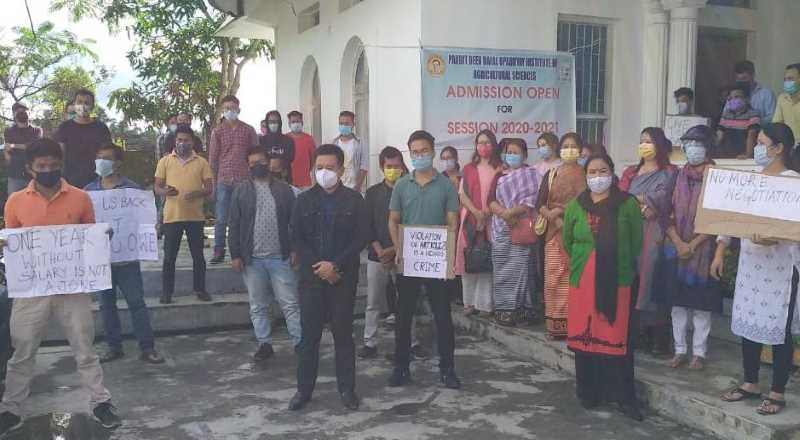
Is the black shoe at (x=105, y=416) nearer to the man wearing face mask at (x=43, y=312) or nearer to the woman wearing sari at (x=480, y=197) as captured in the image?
the man wearing face mask at (x=43, y=312)

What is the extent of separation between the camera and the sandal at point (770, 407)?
445 cm

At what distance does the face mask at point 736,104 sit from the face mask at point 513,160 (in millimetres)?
3040

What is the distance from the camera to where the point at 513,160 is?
6.68 m

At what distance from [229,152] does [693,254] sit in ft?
16.1

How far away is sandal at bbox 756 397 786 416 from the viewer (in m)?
4.45

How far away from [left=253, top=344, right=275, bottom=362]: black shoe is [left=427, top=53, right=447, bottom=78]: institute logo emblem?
137 inches

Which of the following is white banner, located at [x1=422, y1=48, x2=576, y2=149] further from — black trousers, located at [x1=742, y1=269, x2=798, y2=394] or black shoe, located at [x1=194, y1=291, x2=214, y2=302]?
black trousers, located at [x1=742, y1=269, x2=798, y2=394]

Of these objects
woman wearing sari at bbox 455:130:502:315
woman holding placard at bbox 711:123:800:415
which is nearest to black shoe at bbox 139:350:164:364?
woman wearing sari at bbox 455:130:502:315

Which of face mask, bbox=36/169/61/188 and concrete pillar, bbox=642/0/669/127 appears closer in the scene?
face mask, bbox=36/169/61/188

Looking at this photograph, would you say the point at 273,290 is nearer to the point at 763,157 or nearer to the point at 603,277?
the point at 603,277

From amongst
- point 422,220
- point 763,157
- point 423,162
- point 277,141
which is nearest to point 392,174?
point 423,162

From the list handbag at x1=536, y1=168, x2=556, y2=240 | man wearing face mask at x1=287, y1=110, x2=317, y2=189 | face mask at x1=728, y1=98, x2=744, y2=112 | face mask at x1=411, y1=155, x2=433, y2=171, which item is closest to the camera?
face mask at x1=411, y1=155, x2=433, y2=171

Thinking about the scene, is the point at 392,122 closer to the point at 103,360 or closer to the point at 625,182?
the point at 625,182

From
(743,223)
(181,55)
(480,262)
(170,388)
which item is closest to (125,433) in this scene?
(170,388)
